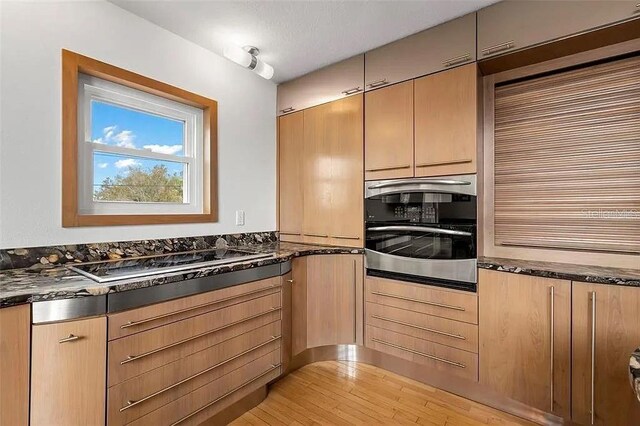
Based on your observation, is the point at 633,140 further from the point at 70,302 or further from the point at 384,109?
the point at 70,302

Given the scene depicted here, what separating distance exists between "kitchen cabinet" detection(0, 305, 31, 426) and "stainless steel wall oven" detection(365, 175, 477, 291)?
186 cm

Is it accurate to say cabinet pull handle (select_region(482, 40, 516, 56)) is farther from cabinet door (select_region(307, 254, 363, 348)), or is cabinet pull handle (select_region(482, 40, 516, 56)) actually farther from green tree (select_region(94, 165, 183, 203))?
green tree (select_region(94, 165, 183, 203))

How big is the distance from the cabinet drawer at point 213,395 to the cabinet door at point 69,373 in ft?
0.76

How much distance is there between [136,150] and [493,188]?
7.89 feet

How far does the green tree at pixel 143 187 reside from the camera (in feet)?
6.12

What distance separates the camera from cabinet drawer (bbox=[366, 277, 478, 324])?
1.86 metres

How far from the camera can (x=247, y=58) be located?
201cm

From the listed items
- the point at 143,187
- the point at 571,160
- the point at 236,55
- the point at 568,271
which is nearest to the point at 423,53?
the point at 571,160

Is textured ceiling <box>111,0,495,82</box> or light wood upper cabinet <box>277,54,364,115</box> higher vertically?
textured ceiling <box>111,0,495,82</box>

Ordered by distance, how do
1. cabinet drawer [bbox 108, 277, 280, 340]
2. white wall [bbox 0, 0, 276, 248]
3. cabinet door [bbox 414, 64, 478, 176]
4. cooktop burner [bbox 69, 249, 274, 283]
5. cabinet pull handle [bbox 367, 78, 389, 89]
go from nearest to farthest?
1. cabinet drawer [bbox 108, 277, 280, 340]
2. cooktop burner [bbox 69, 249, 274, 283]
3. white wall [bbox 0, 0, 276, 248]
4. cabinet door [bbox 414, 64, 478, 176]
5. cabinet pull handle [bbox 367, 78, 389, 89]

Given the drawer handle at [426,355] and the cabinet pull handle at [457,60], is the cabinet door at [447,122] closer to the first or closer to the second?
the cabinet pull handle at [457,60]

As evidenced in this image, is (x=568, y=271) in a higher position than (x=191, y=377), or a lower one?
higher

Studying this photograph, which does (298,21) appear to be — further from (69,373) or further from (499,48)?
(69,373)

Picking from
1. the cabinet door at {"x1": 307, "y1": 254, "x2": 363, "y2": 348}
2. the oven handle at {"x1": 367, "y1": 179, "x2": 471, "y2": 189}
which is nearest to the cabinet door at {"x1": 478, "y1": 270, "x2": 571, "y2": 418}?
A: the oven handle at {"x1": 367, "y1": 179, "x2": 471, "y2": 189}
